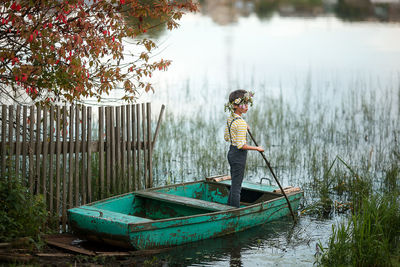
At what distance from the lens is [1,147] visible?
7566 mm

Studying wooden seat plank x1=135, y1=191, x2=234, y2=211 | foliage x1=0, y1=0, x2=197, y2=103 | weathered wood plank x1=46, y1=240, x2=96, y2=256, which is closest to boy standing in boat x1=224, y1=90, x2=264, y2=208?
wooden seat plank x1=135, y1=191, x2=234, y2=211

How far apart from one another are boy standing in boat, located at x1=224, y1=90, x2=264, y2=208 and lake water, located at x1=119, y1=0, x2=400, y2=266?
77 cm

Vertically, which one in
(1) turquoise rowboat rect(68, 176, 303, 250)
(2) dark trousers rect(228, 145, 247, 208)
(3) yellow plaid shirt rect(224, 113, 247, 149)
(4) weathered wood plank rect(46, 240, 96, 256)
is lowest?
(4) weathered wood plank rect(46, 240, 96, 256)

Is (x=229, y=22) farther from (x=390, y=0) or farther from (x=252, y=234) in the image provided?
(x=252, y=234)

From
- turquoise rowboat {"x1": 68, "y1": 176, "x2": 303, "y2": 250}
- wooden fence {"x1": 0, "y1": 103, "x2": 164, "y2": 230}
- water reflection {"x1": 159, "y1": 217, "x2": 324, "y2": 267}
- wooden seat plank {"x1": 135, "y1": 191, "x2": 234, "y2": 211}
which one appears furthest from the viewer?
wooden seat plank {"x1": 135, "y1": 191, "x2": 234, "y2": 211}

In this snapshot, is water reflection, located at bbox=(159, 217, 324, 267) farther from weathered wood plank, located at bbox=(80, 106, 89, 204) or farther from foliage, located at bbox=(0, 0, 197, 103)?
foliage, located at bbox=(0, 0, 197, 103)

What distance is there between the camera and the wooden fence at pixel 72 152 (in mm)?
7719

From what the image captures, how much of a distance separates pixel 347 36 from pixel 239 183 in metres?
26.1

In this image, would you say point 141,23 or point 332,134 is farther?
point 332,134

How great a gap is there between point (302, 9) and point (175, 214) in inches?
1296

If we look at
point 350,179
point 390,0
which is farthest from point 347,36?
point 350,179

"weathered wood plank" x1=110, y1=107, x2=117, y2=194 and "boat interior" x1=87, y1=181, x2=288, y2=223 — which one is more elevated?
"weathered wood plank" x1=110, y1=107, x2=117, y2=194

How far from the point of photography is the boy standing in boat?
836cm

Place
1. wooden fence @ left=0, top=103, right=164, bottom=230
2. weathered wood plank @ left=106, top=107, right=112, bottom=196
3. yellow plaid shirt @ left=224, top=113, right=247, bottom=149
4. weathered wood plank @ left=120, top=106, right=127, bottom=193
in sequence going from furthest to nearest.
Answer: weathered wood plank @ left=120, top=106, right=127, bottom=193, weathered wood plank @ left=106, top=107, right=112, bottom=196, yellow plaid shirt @ left=224, top=113, right=247, bottom=149, wooden fence @ left=0, top=103, right=164, bottom=230
